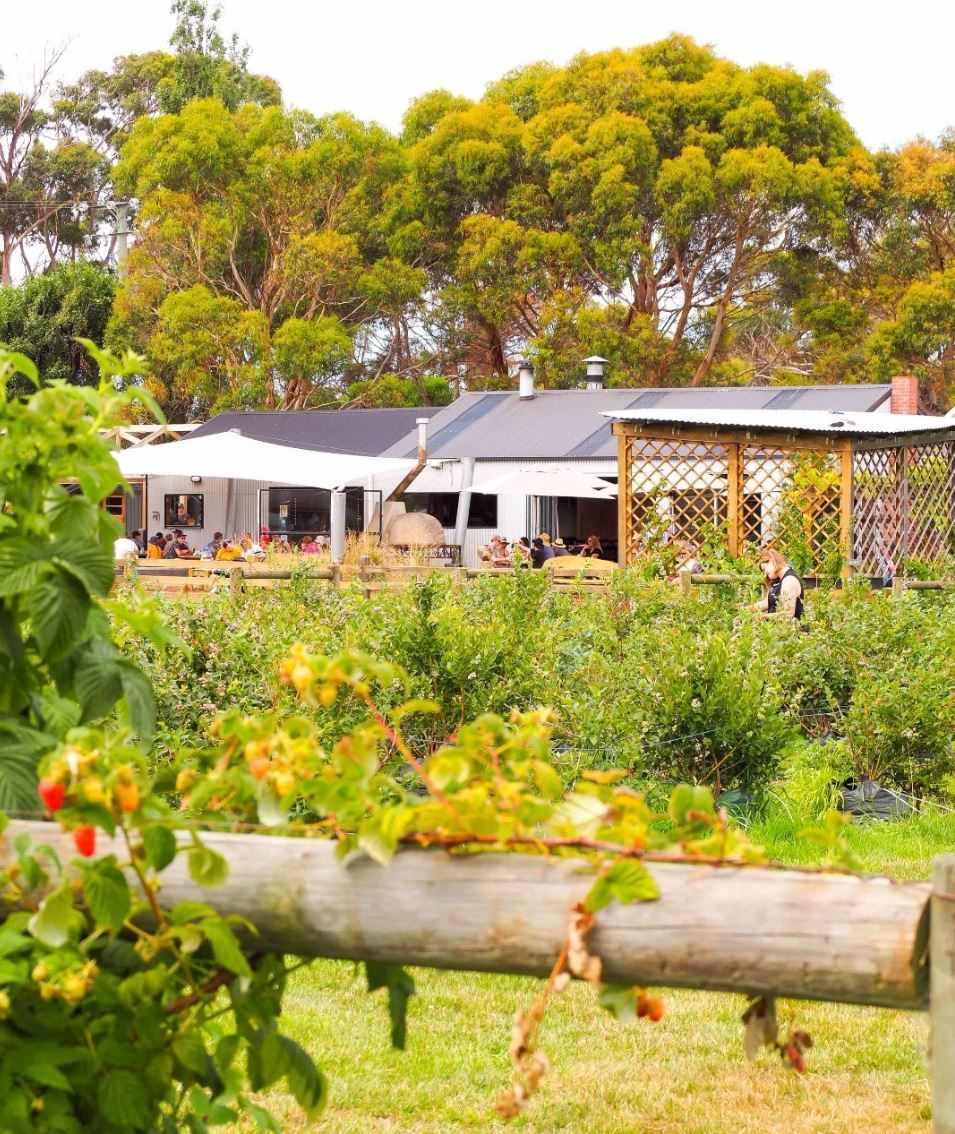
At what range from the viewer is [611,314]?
36906mm

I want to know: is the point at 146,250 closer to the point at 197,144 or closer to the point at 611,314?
the point at 197,144

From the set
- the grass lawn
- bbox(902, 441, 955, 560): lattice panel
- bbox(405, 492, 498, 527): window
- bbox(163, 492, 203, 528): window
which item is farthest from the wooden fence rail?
bbox(163, 492, 203, 528): window

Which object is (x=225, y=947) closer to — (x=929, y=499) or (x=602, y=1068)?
(x=602, y=1068)

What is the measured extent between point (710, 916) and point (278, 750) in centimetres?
59

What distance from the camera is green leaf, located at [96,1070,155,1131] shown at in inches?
75.7

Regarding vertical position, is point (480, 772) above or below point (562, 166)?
below

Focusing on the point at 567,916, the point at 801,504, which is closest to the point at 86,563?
the point at 567,916

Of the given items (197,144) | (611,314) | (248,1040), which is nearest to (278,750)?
(248,1040)

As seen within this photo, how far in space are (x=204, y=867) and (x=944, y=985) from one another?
87 cm

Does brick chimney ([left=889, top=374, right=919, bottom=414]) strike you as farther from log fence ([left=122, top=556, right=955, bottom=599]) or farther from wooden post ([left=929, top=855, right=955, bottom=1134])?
wooden post ([left=929, top=855, right=955, bottom=1134])

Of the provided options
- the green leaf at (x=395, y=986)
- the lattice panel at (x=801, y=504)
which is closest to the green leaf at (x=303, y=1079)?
the green leaf at (x=395, y=986)

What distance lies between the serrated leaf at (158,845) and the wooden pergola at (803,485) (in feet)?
42.6

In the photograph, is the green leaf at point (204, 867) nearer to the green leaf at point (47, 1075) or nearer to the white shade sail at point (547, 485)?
the green leaf at point (47, 1075)

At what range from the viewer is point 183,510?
104ft
